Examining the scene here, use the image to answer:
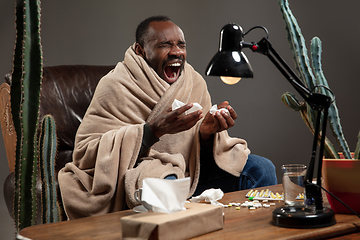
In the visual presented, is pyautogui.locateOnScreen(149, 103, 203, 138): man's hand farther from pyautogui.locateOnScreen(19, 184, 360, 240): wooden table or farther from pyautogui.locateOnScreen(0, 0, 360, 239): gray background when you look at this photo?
pyautogui.locateOnScreen(0, 0, 360, 239): gray background

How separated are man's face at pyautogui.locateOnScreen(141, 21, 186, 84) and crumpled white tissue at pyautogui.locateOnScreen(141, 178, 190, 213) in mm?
1120

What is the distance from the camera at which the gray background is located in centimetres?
328

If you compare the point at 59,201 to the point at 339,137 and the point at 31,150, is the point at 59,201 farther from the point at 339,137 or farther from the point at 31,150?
the point at 339,137

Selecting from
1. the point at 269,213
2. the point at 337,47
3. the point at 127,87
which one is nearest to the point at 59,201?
the point at 127,87

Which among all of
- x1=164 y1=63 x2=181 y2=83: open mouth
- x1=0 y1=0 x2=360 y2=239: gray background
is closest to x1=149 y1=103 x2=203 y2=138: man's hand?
x1=164 y1=63 x2=181 y2=83: open mouth

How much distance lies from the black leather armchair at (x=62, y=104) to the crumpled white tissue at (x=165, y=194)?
1.22 meters

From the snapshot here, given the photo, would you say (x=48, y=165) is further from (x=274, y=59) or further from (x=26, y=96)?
(x=274, y=59)

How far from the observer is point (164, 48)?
6.34 ft

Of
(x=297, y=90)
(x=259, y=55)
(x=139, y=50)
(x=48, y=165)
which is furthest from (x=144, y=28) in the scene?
(x=259, y=55)

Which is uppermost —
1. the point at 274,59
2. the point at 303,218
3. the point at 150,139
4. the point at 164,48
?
the point at 164,48

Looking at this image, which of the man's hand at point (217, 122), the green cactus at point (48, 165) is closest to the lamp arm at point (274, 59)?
the man's hand at point (217, 122)

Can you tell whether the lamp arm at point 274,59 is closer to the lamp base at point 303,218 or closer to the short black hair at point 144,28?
the lamp base at point 303,218

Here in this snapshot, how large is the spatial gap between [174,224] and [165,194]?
0.08m

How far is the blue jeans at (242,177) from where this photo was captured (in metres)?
1.80
